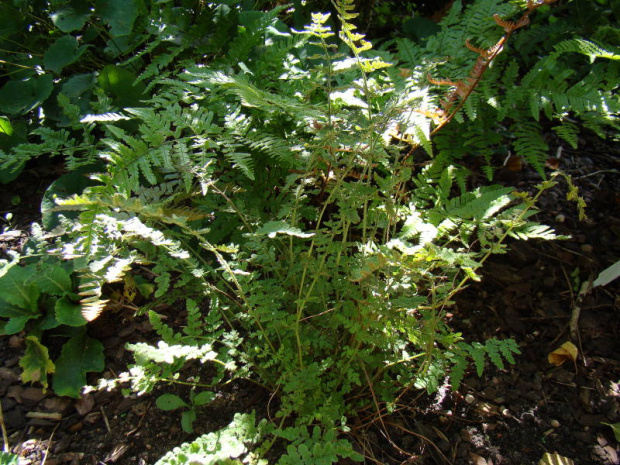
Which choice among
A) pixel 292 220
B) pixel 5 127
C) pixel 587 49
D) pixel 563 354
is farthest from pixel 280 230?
pixel 5 127

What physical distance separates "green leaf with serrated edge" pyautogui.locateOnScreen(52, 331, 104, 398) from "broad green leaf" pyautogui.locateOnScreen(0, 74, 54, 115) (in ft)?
3.64

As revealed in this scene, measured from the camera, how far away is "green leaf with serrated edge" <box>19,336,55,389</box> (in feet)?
5.37

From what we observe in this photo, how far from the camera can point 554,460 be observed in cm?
147

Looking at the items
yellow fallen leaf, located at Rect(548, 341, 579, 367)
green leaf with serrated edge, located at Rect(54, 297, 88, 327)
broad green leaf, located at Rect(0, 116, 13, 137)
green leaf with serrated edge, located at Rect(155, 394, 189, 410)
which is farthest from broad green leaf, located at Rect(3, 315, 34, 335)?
yellow fallen leaf, located at Rect(548, 341, 579, 367)

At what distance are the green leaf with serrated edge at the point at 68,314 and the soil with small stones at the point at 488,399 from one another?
17cm

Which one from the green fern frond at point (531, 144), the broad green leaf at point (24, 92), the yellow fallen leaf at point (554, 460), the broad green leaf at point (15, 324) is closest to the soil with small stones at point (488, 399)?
the yellow fallen leaf at point (554, 460)

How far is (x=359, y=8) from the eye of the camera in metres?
2.68

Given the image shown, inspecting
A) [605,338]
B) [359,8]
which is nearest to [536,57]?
[359,8]

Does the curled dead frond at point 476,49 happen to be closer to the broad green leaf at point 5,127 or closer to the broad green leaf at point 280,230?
the broad green leaf at point 280,230

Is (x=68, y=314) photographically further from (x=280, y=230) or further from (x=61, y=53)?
(x=61, y=53)

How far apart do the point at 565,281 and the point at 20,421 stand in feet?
6.89

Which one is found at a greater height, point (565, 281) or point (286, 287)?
point (286, 287)

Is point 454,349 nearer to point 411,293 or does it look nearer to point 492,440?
point 411,293

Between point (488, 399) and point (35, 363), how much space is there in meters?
1.56
